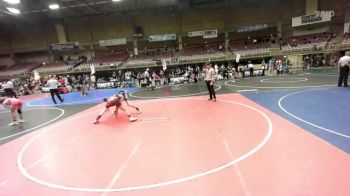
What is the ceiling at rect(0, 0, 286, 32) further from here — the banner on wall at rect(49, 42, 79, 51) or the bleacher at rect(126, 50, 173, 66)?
the bleacher at rect(126, 50, 173, 66)

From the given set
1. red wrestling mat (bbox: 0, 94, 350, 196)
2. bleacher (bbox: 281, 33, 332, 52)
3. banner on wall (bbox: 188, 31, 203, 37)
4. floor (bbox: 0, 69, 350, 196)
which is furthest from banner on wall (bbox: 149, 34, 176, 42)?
red wrestling mat (bbox: 0, 94, 350, 196)

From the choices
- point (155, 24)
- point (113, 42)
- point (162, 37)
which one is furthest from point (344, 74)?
point (113, 42)

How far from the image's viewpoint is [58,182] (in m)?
4.79

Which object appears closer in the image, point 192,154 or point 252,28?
point 192,154

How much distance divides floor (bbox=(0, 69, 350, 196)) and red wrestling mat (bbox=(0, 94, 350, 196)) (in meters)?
0.02

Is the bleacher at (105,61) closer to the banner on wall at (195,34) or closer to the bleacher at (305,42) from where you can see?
the banner on wall at (195,34)

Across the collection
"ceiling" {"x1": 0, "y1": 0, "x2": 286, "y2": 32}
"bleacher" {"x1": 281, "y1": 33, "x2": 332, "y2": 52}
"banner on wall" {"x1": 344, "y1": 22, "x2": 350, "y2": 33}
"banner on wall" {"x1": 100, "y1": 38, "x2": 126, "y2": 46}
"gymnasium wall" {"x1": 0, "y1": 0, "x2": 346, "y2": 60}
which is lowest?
"bleacher" {"x1": 281, "y1": 33, "x2": 332, "y2": 52}

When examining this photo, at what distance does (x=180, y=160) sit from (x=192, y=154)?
38 cm

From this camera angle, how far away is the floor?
167 inches

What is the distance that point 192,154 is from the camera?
220 inches

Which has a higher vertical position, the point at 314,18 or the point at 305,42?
the point at 314,18

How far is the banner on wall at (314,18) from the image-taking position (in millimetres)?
30320

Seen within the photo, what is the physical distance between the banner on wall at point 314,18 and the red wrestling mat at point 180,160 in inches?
1105

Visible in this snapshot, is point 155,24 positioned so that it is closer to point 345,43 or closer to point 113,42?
point 113,42
